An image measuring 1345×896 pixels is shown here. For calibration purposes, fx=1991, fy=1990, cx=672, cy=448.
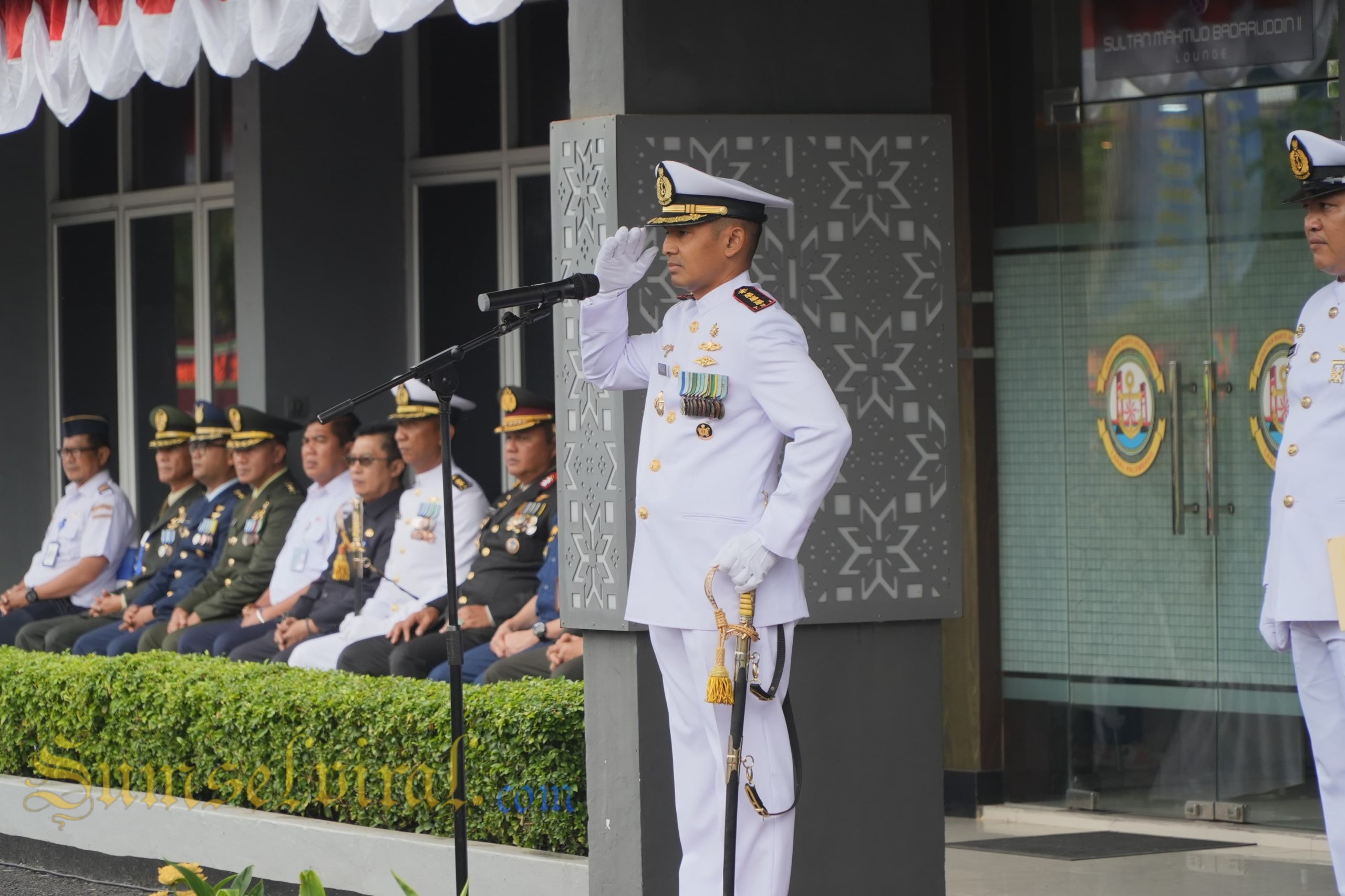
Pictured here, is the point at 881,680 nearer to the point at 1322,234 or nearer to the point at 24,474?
the point at 1322,234

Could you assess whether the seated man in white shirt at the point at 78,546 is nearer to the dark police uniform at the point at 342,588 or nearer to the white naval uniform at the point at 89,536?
the white naval uniform at the point at 89,536

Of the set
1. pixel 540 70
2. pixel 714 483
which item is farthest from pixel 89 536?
pixel 714 483

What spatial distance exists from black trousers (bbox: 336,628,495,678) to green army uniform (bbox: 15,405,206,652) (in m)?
2.26

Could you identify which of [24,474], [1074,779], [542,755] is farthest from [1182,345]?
[24,474]

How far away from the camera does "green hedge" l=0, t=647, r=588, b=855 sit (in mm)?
6145

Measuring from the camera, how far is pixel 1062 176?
748cm

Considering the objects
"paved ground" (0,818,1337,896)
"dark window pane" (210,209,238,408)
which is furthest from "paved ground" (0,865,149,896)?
"dark window pane" (210,209,238,408)

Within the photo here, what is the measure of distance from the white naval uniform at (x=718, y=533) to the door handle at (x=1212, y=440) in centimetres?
285

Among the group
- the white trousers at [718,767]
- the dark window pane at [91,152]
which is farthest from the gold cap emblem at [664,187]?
the dark window pane at [91,152]

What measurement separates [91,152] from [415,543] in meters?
4.95

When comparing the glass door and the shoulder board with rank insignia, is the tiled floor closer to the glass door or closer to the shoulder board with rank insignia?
the glass door

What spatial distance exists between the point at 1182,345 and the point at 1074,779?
1.67 m

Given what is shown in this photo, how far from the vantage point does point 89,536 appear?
10.5 meters

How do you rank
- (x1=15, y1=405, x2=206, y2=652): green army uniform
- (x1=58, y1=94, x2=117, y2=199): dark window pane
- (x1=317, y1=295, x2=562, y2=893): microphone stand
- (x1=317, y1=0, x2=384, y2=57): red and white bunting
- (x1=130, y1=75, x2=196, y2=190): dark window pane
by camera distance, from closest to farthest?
(x1=317, y1=295, x2=562, y2=893): microphone stand → (x1=317, y1=0, x2=384, y2=57): red and white bunting → (x1=15, y1=405, x2=206, y2=652): green army uniform → (x1=130, y1=75, x2=196, y2=190): dark window pane → (x1=58, y1=94, x2=117, y2=199): dark window pane
